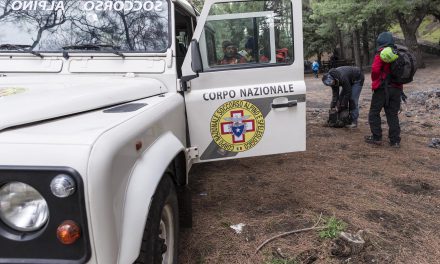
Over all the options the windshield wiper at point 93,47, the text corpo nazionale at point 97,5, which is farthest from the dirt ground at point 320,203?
the text corpo nazionale at point 97,5

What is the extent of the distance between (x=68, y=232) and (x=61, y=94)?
1004 mm

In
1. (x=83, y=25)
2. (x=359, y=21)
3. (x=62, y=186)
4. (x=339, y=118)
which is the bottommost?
(x=339, y=118)

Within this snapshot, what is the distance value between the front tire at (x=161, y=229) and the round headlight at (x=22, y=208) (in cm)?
60

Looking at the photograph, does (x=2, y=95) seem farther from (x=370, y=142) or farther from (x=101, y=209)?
(x=370, y=142)

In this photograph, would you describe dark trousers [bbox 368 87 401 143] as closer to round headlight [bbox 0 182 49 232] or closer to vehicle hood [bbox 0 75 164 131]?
vehicle hood [bbox 0 75 164 131]

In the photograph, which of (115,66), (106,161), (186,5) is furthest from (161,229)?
(186,5)

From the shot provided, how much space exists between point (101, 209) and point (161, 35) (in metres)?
2.12

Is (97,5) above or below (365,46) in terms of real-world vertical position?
below

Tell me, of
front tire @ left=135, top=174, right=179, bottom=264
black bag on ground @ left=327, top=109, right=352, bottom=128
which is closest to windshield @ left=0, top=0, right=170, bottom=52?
front tire @ left=135, top=174, right=179, bottom=264

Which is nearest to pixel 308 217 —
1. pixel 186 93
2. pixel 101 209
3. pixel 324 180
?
pixel 324 180

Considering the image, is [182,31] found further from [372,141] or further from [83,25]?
[372,141]

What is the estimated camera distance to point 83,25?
3.26 meters

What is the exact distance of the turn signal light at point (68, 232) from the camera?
4.74 ft

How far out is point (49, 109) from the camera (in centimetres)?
190
